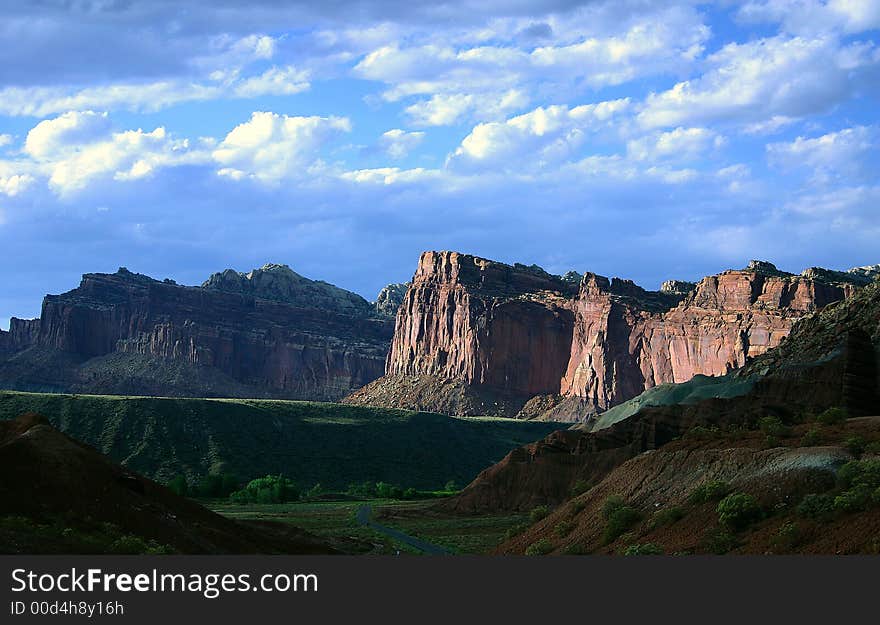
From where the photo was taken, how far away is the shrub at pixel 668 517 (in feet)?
131

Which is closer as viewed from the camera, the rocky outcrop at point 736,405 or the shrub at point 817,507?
the shrub at point 817,507

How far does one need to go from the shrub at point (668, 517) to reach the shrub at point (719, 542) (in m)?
3.41

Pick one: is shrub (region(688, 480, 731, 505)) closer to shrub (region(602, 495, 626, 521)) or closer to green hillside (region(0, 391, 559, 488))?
shrub (region(602, 495, 626, 521))

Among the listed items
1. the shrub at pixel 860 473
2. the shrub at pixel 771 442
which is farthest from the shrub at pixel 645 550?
the shrub at pixel 771 442

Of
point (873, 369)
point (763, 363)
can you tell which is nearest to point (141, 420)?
point (763, 363)

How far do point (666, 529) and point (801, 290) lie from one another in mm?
153384

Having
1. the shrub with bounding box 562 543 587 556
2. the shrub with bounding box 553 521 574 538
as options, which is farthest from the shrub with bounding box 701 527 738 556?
the shrub with bounding box 553 521 574 538

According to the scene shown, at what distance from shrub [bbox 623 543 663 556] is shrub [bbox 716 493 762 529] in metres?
2.19

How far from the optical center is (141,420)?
143625 millimetres

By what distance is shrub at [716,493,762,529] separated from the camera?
36188 mm

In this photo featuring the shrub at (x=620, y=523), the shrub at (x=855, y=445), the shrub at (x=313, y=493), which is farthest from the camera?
the shrub at (x=313, y=493)

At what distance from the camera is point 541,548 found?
150ft

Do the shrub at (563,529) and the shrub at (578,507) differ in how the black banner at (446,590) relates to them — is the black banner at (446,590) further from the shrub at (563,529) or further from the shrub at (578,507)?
the shrub at (578,507)

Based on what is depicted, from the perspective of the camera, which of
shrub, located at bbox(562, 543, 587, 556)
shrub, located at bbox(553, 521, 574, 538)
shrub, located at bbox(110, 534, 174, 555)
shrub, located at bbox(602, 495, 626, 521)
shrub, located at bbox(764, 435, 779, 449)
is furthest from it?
shrub, located at bbox(553, 521, 574, 538)
